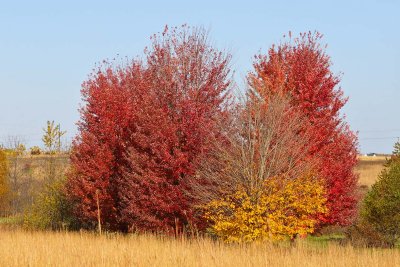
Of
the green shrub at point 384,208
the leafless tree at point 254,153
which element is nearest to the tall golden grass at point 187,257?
the leafless tree at point 254,153

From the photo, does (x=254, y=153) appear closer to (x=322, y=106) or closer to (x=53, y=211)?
(x=322, y=106)

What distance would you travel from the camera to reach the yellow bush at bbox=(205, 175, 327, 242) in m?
21.3

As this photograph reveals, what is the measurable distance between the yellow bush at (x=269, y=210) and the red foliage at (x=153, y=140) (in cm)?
259

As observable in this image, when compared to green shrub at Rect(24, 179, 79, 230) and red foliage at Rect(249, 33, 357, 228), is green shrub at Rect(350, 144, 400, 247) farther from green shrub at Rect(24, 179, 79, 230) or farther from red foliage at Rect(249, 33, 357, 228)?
green shrub at Rect(24, 179, 79, 230)

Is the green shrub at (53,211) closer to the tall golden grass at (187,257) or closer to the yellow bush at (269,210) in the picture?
the yellow bush at (269,210)

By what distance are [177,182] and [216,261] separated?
10266mm

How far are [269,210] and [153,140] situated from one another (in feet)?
18.4

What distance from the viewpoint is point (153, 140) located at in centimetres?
2517

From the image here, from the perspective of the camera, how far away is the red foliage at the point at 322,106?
25.8 metres

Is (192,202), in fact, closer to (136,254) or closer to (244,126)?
(244,126)

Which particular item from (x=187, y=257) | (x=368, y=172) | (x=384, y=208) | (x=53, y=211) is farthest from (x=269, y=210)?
(x=368, y=172)

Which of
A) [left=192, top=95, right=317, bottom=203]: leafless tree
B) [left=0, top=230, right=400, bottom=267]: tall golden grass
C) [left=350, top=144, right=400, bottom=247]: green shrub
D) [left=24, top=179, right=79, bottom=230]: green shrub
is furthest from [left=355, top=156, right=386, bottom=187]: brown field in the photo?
[left=0, top=230, right=400, bottom=267]: tall golden grass

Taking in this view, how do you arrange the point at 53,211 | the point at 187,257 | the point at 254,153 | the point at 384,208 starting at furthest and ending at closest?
the point at 53,211 < the point at 384,208 < the point at 254,153 < the point at 187,257

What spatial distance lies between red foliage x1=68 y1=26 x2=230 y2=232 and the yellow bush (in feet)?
8.50
